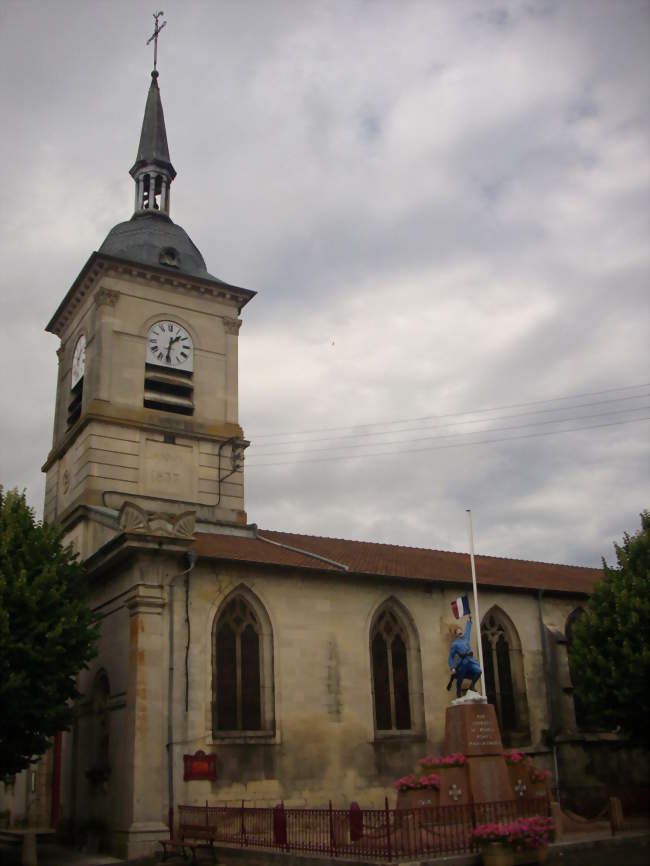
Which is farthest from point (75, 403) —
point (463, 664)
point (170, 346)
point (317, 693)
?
point (463, 664)

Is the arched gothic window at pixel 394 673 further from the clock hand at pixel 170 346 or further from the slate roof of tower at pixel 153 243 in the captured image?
the slate roof of tower at pixel 153 243

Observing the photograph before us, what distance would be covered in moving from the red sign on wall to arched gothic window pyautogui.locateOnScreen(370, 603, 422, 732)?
5.87m

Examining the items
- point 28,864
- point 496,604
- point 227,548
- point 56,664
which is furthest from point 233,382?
point 28,864

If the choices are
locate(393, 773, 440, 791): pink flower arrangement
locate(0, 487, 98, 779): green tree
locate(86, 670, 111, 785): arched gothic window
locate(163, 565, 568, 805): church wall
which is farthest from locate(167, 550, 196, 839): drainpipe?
locate(393, 773, 440, 791): pink flower arrangement

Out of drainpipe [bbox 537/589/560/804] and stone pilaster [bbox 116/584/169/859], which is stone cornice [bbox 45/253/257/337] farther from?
drainpipe [bbox 537/589/560/804]

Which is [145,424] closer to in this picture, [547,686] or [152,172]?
[152,172]

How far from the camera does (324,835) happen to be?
18094 millimetres

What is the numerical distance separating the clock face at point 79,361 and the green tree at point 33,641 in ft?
41.3

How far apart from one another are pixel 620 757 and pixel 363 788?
10.8m

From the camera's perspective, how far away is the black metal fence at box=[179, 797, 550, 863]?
1641cm

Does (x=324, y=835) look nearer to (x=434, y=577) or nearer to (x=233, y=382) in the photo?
(x=434, y=577)

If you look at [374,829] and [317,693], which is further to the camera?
[317,693]

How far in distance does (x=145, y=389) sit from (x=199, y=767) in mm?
15695

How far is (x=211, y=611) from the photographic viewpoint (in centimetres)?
2480
